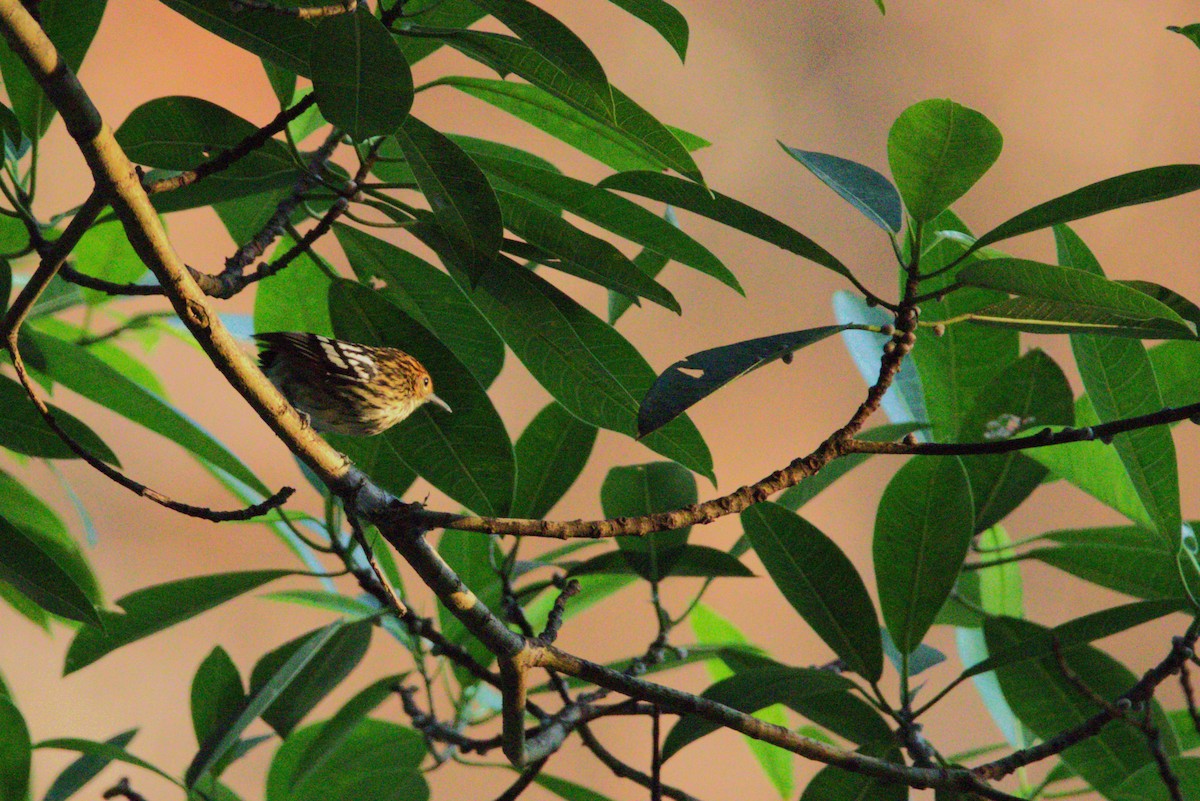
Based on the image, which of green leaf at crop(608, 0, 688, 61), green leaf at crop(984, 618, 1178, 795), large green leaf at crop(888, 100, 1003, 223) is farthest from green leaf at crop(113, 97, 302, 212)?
green leaf at crop(984, 618, 1178, 795)

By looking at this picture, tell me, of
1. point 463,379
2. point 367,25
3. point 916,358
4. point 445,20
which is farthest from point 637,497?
point 367,25

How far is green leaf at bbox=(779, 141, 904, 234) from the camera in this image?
0.99 meters

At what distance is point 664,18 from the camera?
3.09ft

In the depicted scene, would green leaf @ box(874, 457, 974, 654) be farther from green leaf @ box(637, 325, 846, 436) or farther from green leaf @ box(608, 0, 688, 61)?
green leaf @ box(608, 0, 688, 61)

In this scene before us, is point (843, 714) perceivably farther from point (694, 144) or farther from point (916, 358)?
point (694, 144)

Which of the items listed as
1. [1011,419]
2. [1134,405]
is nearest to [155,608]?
[1011,419]

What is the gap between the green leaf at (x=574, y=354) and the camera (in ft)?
3.75

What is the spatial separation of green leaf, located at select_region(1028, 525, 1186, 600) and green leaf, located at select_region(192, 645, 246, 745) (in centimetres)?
107

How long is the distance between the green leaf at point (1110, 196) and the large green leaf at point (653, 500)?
513mm

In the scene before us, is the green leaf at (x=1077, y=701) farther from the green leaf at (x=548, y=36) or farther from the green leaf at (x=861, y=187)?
the green leaf at (x=548, y=36)

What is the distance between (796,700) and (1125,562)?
49 cm

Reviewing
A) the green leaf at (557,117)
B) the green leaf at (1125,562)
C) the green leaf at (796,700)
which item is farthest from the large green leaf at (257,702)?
the green leaf at (1125,562)

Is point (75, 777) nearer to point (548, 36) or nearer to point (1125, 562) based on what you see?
point (548, 36)

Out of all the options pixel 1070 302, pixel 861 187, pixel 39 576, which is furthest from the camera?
pixel 39 576
